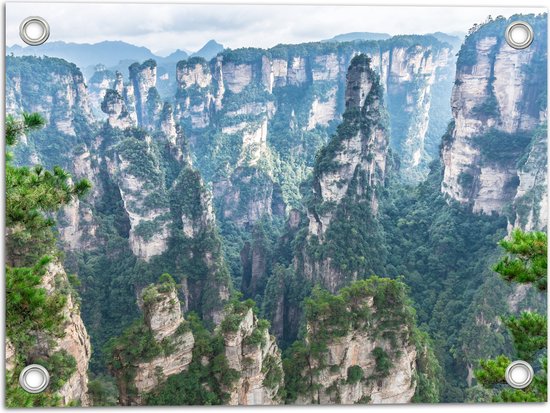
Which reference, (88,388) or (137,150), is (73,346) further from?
(137,150)

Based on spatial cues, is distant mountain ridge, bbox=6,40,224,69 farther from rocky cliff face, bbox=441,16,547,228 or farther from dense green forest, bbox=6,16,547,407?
rocky cliff face, bbox=441,16,547,228

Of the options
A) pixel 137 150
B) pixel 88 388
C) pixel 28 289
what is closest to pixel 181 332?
pixel 88 388

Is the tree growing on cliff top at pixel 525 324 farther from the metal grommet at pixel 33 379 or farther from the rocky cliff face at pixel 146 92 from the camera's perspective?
the rocky cliff face at pixel 146 92

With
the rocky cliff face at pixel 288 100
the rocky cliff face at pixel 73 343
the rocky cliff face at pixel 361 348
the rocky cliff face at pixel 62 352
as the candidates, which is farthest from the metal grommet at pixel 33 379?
the rocky cliff face at pixel 288 100

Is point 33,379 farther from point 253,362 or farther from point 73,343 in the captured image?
point 253,362

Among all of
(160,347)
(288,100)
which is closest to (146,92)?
(288,100)
